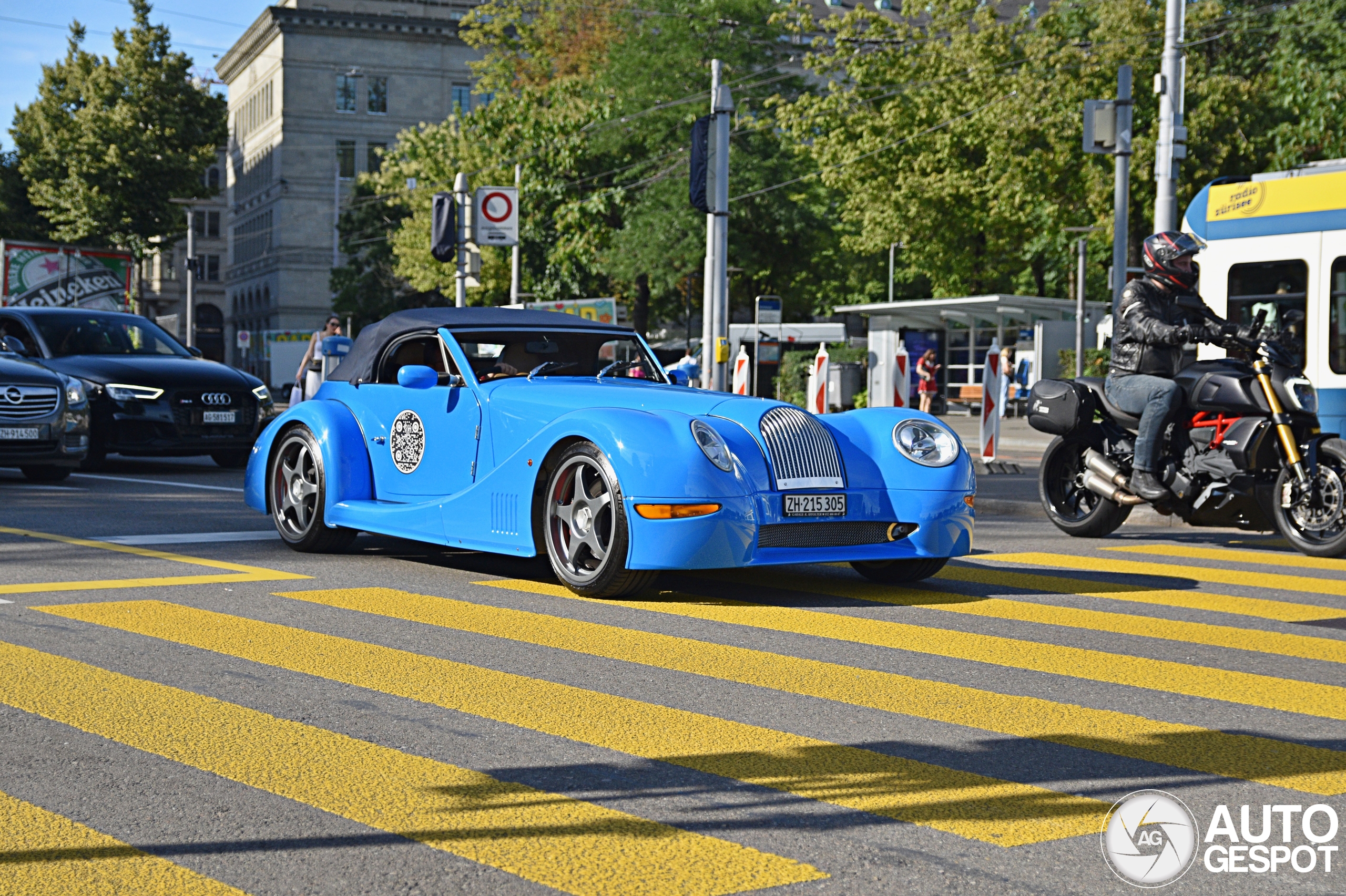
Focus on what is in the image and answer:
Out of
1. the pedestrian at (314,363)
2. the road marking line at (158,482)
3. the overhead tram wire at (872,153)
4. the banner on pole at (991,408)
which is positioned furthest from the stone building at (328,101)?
the road marking line at (158,482)

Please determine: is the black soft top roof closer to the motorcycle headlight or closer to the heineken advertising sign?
the motorcycle headlight

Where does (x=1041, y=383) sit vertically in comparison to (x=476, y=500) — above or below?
above

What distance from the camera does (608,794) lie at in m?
3.91

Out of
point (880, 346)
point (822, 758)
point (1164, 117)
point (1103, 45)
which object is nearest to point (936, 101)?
point (1103, 45)

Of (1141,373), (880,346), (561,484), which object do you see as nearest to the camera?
(561,484)

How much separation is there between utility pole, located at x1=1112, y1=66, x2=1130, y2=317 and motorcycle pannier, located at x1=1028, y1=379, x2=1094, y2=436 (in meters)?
8.71

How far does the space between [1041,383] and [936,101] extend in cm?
3609

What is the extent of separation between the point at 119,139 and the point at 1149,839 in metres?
59.7

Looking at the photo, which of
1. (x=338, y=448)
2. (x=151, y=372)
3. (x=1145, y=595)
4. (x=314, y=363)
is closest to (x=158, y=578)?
(x=338, y=448)

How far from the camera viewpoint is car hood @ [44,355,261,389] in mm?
15758

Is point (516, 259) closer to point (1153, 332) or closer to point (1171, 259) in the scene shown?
point (1171, 259)

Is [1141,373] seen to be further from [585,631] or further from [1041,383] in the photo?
[585,631]

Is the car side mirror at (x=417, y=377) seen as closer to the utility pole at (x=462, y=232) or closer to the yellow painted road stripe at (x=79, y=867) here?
the yellow painted road stripe at (x=79, y=867)

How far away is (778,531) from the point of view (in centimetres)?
712
